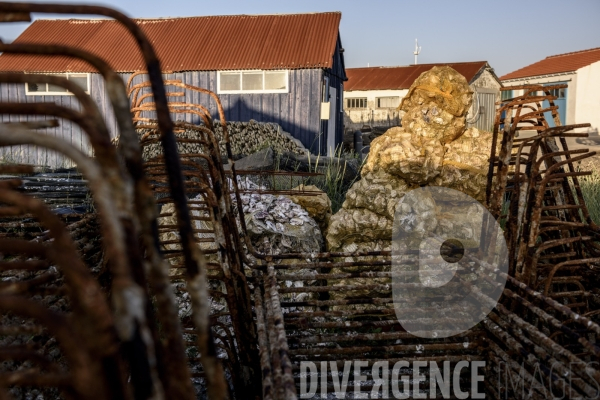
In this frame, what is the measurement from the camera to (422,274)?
364 cm

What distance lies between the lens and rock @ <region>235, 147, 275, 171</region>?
7.87 m

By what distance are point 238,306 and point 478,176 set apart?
3060 mm

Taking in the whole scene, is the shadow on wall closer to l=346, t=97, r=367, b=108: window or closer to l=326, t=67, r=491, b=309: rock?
l=326, t=67, r=491, b=309: rock


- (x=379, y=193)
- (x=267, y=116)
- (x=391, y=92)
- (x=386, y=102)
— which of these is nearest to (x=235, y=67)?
(x=267, y=116)

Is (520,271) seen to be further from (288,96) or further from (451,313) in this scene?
(288,96)

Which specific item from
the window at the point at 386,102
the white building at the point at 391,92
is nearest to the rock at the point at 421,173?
the white building at the point at 391,92

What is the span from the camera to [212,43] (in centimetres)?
1391

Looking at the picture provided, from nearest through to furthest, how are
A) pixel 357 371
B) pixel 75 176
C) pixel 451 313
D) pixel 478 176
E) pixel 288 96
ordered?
pixel 357 371 → pixel 451 313 → pixel 478 176 → pixel 75 176 → pixel 288 96

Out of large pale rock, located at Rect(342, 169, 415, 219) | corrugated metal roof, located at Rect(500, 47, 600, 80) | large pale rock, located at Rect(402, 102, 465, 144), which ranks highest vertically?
corrugated metal roof, located at Rect(500, 47, 600, 80)

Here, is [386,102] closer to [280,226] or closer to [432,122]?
[432,122]

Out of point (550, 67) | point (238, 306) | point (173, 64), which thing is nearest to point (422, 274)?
point (238, 306)

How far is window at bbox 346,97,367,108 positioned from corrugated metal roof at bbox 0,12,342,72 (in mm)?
11469

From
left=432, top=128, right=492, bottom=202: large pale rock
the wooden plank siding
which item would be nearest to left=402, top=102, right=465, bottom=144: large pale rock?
left=432, top=128, right=492, bottom=202: large pale rock

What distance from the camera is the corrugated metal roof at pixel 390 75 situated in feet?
77.5
